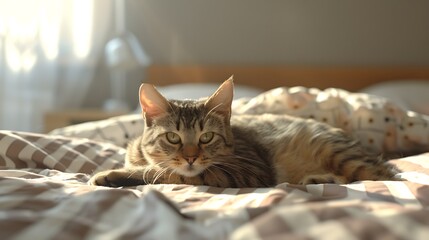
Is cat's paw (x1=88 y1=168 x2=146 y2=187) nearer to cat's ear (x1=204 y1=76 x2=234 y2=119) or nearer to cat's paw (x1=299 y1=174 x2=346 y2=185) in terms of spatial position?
cat's ear (x1=204 y1=76 x2=234 y2=119)

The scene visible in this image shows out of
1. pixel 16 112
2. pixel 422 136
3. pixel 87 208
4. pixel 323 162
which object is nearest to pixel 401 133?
pixel 422 136

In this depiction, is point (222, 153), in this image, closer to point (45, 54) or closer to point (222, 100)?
point (222, 100)

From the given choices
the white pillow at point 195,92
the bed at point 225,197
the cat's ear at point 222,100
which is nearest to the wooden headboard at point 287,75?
the white pillow at point 195,92

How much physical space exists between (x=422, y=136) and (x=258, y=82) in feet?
4.71

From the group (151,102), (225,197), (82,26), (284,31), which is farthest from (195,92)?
(225,197)

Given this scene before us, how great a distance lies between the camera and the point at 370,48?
299 cm

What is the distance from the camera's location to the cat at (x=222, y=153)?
1216 mm

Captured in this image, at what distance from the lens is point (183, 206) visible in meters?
0.93

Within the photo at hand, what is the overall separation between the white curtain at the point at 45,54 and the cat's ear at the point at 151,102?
1910 millimetres

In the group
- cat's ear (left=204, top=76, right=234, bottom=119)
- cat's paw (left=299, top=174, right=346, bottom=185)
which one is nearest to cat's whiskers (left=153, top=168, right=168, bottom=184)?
cat's ear (left=204, top=76, right=234, bottom=119)

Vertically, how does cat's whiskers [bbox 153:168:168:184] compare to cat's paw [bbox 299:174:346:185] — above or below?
above

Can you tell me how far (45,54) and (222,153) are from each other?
2.15 meters

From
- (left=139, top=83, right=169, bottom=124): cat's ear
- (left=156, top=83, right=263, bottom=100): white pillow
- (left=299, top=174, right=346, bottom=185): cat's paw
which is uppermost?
(left=139, top=83, right=169, bottom=124): cat's ear

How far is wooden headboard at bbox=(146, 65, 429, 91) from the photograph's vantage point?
2904 mm
